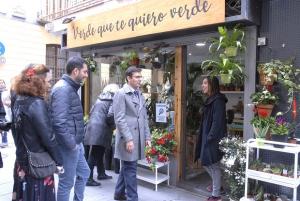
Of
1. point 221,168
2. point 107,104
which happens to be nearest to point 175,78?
point 107,104

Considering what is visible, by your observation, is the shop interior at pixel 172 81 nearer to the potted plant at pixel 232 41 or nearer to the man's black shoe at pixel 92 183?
the potted plant at pixel 232 41

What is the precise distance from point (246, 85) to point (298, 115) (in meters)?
0.69

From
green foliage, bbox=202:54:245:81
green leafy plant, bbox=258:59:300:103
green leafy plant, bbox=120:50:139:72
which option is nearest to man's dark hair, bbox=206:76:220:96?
green foliage, bbox=202:54:245:81

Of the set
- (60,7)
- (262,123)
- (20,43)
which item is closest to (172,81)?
(262,123)

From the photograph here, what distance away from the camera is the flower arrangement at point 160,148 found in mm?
4875

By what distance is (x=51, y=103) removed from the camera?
3.15m

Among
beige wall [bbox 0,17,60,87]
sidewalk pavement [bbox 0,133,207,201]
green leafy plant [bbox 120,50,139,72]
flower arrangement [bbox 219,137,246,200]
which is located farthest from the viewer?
beige wall [bbox 0,17,60,87]

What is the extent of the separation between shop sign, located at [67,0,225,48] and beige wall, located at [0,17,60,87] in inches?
195

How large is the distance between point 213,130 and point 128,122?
41.7 inches

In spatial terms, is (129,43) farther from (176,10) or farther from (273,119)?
Answer: (273,119)

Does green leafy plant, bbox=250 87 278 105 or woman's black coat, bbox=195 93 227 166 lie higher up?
green leafy plant, bbox=250 87 278 105

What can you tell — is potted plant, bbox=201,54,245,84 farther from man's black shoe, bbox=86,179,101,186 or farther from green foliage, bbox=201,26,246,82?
man's black shoe, bbox=86,179,101,186

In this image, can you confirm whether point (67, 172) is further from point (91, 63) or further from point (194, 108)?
point (91, 63)

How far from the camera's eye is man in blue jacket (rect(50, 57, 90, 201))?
10.2 feet
